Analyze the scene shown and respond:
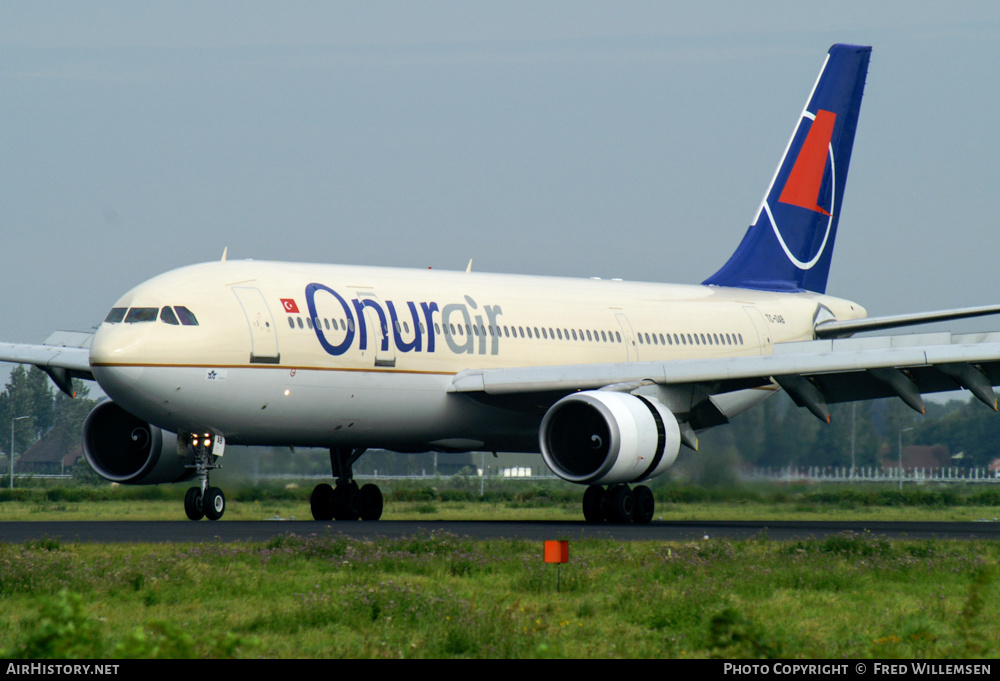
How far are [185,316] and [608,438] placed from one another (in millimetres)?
6524

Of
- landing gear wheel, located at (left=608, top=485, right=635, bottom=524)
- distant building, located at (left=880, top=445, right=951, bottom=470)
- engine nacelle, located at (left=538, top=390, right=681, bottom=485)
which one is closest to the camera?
engine nacelle, located at (left=538, top=390, right=681, bottom=485)

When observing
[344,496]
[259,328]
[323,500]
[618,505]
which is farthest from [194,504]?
[618,505]

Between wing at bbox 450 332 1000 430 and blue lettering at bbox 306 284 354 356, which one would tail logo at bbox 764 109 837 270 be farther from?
blue lettering at bbox 306 284 354 356

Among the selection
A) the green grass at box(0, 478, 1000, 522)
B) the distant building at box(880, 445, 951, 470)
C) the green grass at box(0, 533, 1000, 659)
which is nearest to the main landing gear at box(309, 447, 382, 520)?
the green grass at box(0, 478, 1000, 522)

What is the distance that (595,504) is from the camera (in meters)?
22.2

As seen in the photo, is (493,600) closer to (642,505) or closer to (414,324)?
(414,324)

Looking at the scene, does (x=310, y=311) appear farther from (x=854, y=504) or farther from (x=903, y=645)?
(x=854, y=504)

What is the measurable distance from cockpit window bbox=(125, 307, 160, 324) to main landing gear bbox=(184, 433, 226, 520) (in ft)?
6.21

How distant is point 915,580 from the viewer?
12586 millimetres

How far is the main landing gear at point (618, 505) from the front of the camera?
22.0 m

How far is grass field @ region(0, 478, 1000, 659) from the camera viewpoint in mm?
7891
